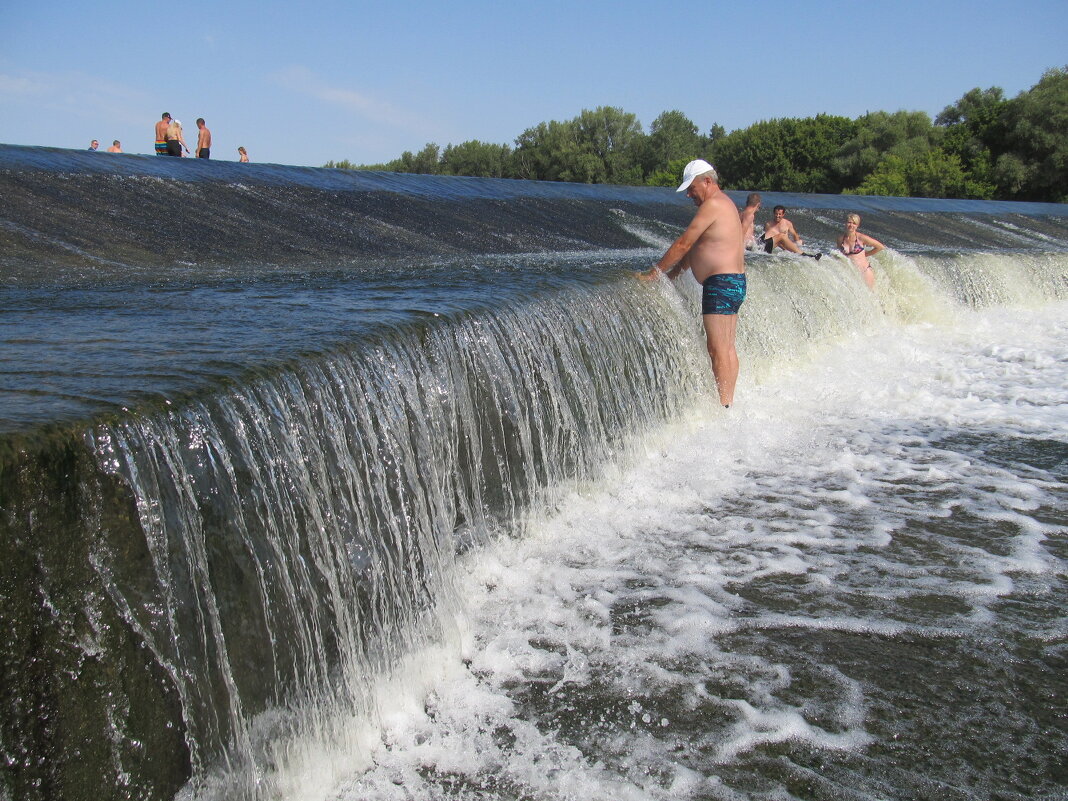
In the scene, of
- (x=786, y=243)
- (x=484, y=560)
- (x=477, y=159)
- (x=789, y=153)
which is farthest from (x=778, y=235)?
(x=477, y=159)

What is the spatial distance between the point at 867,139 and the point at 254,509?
49678mm

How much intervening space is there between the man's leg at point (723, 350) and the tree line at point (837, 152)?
122 ft

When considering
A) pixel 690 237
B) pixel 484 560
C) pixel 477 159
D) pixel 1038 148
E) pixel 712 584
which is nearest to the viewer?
pixel 712 584

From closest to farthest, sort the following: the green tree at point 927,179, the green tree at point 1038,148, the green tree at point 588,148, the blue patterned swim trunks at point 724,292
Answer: the blue patterned swim trunks at point 724,292 → the green tree at point 1038,148 → the green tree at point 927,179 → the green tree at point 588,148

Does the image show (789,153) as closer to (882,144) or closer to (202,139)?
(882,144)

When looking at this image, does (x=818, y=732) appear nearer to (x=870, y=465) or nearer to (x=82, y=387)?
(x=82, y=387)

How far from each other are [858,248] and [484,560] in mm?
9243

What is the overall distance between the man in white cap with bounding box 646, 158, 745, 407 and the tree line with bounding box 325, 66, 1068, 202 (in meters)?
37.1

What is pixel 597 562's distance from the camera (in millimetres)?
4316

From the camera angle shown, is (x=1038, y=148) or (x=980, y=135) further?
(x=980, y=135)

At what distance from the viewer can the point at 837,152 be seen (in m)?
49.0

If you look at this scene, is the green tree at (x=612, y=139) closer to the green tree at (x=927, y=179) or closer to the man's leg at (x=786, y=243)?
the green tree at (x=927, y=179)

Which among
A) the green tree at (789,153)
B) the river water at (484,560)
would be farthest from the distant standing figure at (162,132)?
the green tree at (789,153)

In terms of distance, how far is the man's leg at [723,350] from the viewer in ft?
22.0
